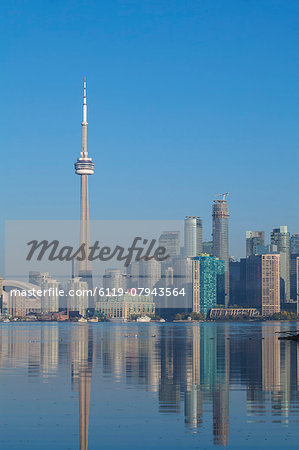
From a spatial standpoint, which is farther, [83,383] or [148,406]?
[83,383]

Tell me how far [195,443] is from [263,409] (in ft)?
32.5

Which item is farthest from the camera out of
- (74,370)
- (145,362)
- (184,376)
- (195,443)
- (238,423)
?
(145,362)

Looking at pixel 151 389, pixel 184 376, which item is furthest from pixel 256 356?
pixel 151 389

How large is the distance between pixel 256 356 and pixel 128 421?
49.9 m

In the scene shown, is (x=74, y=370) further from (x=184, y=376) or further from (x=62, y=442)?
(x=62, y=442)

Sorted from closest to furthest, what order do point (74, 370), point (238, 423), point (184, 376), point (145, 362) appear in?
point (238, 423) < point (184, 376) < point (74, 370) < point (145, 362)

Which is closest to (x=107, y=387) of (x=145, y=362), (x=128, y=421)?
(x=128, y=421)

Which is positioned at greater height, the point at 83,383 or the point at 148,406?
the point at 83,383

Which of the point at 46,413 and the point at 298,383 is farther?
the point at 298,383

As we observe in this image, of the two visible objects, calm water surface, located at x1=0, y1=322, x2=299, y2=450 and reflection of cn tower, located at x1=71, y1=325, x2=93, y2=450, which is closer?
calm water surface, located at x1=0, y1=322, x2=299, y2=450

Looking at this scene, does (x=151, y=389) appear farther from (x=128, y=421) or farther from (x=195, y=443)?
(x=195, y=443)

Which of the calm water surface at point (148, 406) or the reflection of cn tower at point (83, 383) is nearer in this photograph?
the calm water surface at point (148, 406)

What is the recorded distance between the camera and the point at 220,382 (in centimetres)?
5722

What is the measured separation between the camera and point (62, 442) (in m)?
34.5
